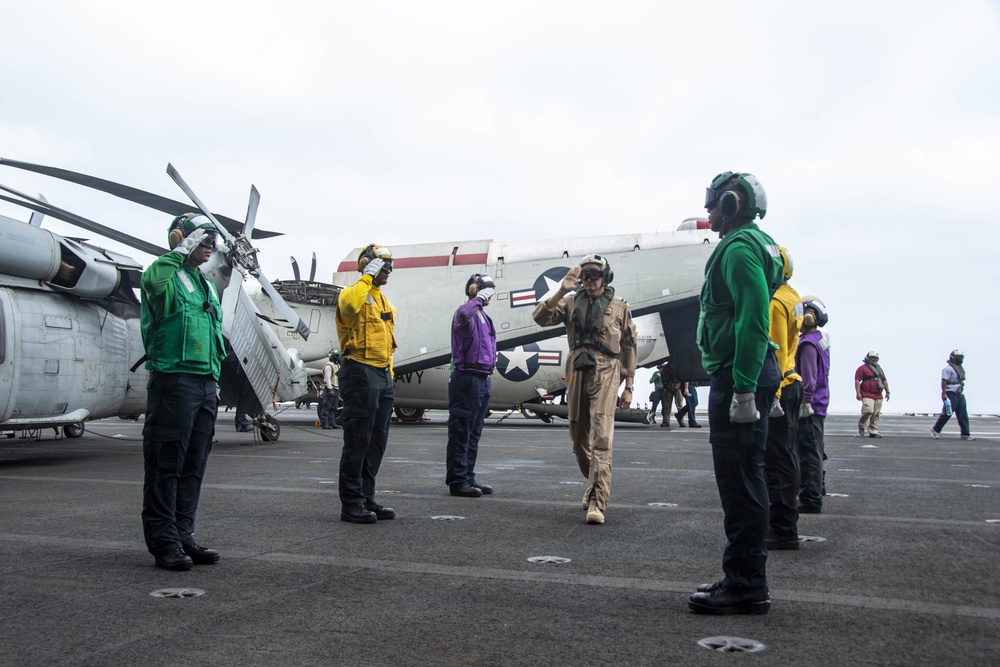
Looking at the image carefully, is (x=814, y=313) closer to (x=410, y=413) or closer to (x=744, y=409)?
(x=744, y=409)

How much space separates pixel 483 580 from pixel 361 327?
2467 millimetres

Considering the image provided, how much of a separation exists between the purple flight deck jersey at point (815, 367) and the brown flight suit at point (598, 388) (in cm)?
144

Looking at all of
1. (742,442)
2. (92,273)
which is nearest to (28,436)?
(92,273)

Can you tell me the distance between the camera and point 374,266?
5992 mm

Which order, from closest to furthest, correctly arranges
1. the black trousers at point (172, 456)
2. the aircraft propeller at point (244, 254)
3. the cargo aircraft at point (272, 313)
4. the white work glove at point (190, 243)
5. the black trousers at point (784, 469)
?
1. the black trousers at point (172, 456)
2. the white work glove at point (190, 243)
3. the black trousers at point (784, 469)
4. the cargo aircraft at point (272, 313)
5. the aircraft propeller at point (244, 254)

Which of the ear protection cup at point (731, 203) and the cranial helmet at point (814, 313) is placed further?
the cranial helmet at point (814, 313)

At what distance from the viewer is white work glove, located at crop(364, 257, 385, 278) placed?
5969 mm

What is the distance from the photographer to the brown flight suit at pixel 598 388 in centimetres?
582

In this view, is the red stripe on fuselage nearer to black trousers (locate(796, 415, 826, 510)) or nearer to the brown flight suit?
the brown flight suit

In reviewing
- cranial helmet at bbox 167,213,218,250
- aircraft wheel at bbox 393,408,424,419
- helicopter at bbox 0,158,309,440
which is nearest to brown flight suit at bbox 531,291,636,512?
cranial helmet at bbox 167,213,218,250

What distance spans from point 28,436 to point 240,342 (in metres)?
6.11

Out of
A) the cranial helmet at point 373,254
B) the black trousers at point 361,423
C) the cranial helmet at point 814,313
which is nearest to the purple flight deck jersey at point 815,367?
the cranial helmet at point 814,313

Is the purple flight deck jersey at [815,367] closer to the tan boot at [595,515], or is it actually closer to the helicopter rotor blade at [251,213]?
the tan boot at [595,515]

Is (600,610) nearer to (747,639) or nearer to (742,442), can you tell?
(747,639)
